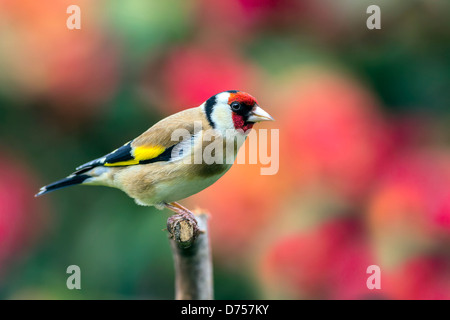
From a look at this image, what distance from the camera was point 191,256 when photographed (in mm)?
1473

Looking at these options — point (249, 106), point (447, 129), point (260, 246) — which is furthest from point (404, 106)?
point (249, 106)

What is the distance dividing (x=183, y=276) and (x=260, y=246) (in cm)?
57

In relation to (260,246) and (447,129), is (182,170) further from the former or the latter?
(447,129)

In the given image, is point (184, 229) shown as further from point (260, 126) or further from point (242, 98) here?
point (260, 126)

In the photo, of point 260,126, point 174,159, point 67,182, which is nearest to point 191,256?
point 174,159

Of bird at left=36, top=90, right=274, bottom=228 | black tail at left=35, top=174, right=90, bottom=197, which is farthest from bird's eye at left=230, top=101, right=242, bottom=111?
black tail at left=35, top=174, right=90, bottom=197

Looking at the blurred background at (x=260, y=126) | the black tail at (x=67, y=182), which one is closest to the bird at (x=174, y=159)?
the black tail at (x=67, y=182)

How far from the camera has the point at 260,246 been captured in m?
2.04

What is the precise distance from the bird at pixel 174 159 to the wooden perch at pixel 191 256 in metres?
0.04

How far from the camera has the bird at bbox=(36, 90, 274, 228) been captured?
53.3 inches

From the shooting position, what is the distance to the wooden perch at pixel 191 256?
1.39 meters

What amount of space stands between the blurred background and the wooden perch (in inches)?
18.2

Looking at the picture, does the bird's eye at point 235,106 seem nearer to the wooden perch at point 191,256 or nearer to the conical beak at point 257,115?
the conical beak at point 257,115

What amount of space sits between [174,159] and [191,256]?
0.24m
